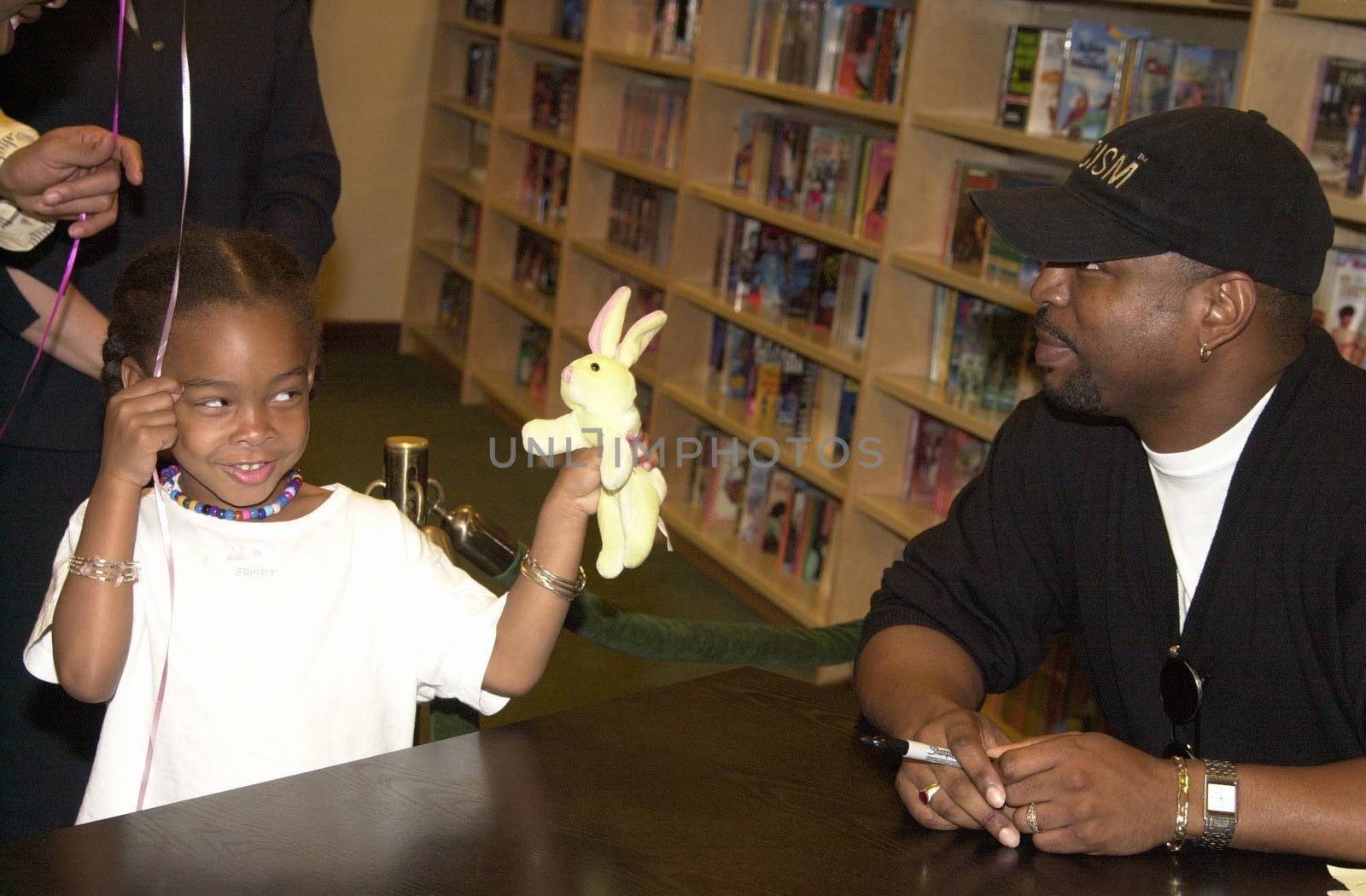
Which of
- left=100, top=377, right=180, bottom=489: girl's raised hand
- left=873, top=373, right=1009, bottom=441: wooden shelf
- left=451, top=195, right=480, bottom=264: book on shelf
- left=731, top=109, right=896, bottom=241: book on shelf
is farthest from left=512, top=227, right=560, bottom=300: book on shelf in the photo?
left=100, top=377, right=180, bottom=489: girl's raised hand

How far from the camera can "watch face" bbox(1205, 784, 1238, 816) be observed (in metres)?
1.16

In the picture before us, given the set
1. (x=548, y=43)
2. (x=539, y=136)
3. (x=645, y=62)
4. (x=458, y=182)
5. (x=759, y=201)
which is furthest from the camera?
(x=458, y=182)

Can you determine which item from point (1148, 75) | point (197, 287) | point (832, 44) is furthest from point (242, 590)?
point (832, 44)

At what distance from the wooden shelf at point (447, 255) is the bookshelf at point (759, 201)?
0.02 metres

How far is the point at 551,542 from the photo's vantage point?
4.11 feet

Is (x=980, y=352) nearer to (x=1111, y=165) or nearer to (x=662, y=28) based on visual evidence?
(x=1111, y=165)

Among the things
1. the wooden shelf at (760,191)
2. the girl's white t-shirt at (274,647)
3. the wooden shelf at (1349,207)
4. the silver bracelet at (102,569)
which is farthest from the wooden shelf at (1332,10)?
the silver bracelet at (102,569)

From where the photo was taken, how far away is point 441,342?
612 centimetres

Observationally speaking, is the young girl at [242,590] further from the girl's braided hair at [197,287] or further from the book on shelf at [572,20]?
the book on shelf at [572,20]

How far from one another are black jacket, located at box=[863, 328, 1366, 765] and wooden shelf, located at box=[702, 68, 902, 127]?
1.85 meters

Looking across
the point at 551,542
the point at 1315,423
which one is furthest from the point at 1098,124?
the point at 551,542

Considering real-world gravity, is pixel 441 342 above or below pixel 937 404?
below

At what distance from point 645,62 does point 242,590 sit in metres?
3.48

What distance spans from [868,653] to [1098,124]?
5.98ft
